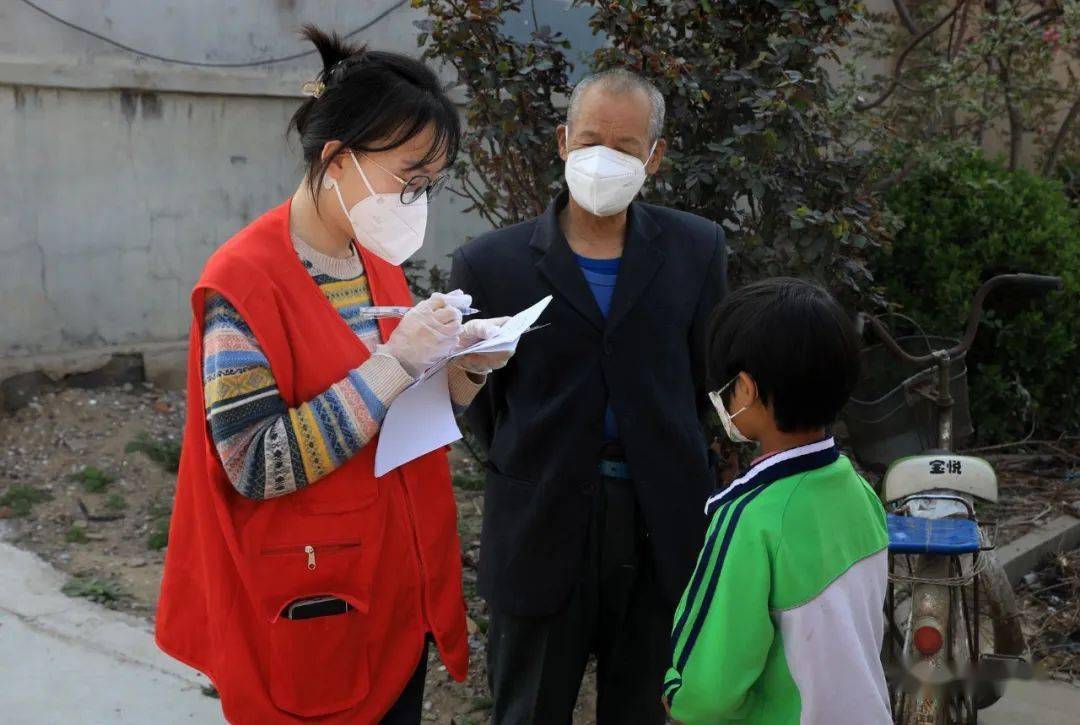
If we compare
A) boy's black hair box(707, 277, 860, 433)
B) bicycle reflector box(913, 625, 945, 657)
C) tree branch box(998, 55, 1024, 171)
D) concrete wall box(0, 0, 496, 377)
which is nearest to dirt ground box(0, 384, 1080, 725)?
concrete wall box(0, 0, 496, 377)

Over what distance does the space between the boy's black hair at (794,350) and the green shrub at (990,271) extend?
439cm

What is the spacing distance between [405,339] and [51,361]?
462cm

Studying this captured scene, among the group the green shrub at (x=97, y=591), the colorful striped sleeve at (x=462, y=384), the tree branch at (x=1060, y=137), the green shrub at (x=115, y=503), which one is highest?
the tree branch at (x=1060, y=137)

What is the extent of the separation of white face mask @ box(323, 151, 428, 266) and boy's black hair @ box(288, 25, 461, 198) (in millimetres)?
47

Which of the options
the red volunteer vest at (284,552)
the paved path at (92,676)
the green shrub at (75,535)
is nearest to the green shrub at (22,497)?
the green shrub at (75,535)

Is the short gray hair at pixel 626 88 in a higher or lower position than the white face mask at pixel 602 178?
higher

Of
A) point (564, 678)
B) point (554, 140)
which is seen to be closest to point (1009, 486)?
point (554, 140)

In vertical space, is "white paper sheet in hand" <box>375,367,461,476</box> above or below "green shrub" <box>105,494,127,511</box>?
above

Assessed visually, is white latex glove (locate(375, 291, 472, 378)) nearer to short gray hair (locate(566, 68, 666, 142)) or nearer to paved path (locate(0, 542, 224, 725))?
short gray hair (locate(566, 68, 666, 142))

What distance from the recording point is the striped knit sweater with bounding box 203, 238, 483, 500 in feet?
6.68

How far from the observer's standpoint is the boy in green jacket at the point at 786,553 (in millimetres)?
1952

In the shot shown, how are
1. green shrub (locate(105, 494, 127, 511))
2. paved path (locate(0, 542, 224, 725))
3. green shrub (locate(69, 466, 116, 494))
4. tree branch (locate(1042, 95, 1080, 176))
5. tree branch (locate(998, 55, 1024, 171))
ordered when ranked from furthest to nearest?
1. tree branch (locate(1042, 95, 1080, 176))
2. tree branch (locate(998, 55, 1024, 171))
3. green shrub (locate(69, 466, 116, 494))
4. green shrub (locate(105, 494, 127, 511))
5. paved path (locate(0, 542, 224, 725))

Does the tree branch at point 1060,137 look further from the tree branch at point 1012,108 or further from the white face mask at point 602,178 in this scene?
the white face mask at point 602,178

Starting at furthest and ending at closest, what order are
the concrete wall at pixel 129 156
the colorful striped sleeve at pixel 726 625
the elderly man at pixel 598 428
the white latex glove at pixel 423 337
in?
the concrete wall at pixel 129 156 → the elderly man at pixel 598 428 → the white latex glove at pixel 423 337 → the colorful striped sleeve at pixel 726 625
